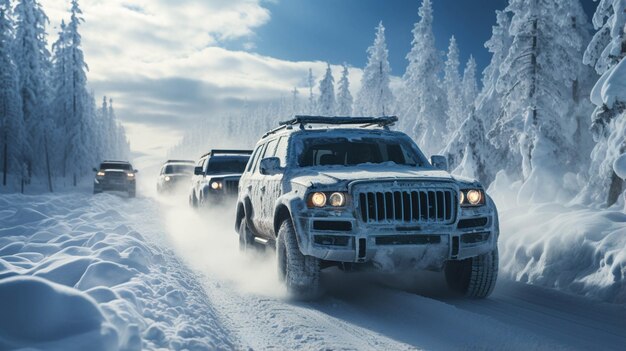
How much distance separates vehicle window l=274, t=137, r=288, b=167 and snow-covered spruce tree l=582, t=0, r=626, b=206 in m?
6.90

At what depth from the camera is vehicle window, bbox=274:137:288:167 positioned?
642 cm

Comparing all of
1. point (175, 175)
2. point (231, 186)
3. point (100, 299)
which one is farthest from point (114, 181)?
point (100, 299)

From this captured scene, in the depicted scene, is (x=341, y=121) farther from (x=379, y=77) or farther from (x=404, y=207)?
(x=379, y=77)

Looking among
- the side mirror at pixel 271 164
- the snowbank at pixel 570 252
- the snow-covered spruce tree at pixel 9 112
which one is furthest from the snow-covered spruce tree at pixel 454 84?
the side mirror at pixel 271 164

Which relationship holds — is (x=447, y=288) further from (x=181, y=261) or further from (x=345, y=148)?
Result: (x=181, y=261)

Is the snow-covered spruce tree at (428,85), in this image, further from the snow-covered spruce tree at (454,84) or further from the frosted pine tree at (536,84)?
the snow-covered spruce tree at (454,84)

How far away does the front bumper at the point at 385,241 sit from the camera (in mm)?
4793

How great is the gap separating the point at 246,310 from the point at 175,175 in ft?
62.8

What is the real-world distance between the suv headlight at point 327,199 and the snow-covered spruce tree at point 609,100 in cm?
758

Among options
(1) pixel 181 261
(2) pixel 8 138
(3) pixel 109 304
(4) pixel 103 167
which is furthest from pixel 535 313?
(2) pixel 8 138

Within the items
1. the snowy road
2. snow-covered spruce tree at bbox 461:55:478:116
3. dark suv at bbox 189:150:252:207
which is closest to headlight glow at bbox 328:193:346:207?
the snowy road

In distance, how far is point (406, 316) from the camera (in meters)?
4.73

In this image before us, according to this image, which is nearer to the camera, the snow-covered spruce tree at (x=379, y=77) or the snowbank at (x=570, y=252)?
the snowbank at (x=570, y=252)

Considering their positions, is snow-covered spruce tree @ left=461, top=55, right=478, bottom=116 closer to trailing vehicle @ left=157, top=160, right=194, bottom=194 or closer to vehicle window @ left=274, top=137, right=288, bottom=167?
trailing vehicle @ left=157, top=160, right=194, bottom=194
